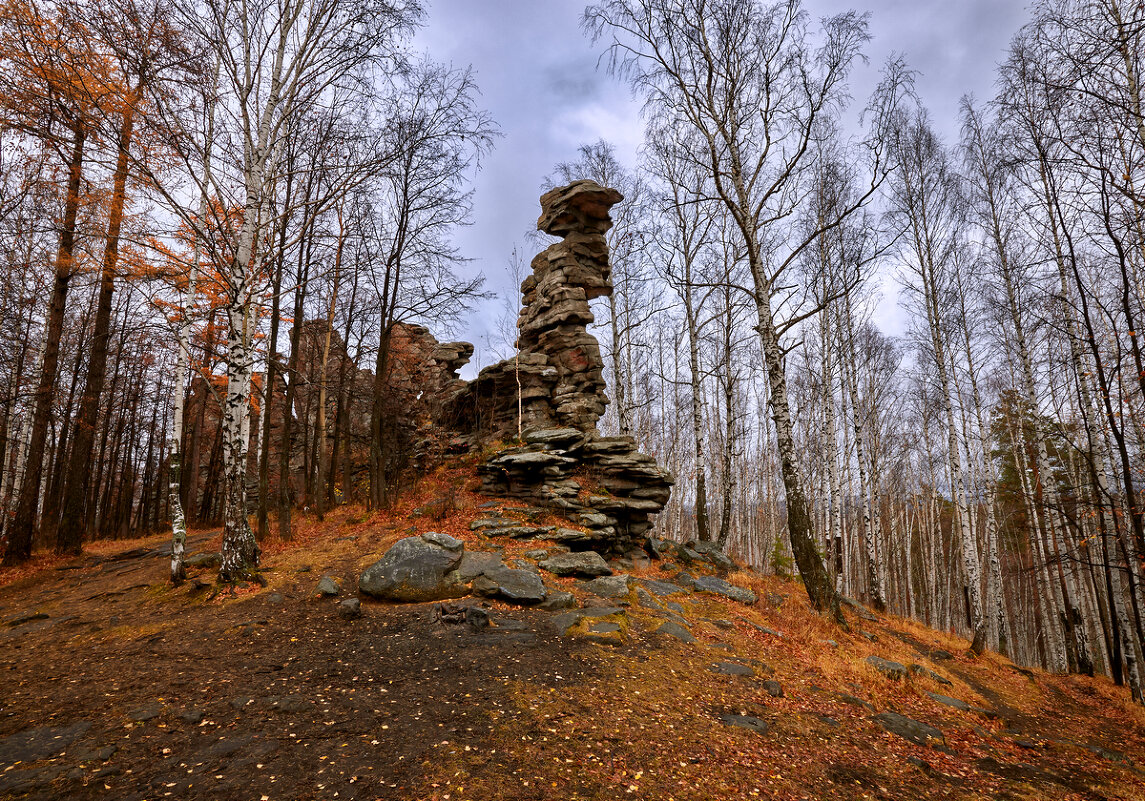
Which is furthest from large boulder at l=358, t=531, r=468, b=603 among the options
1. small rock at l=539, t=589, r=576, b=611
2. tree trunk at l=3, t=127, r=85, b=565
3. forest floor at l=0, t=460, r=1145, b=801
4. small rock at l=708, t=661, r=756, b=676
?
tree trunk at l=3, t=127, r=85, b=565

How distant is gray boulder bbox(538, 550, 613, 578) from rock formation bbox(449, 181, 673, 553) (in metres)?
1.15

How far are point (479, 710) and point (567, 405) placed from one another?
37.4 ft

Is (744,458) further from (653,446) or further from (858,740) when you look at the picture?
(858,740)

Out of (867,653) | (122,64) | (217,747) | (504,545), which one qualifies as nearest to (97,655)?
(217,747)

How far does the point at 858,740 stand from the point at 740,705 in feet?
3.78

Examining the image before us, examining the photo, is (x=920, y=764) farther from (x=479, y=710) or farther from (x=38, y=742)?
(x=38, y=742)

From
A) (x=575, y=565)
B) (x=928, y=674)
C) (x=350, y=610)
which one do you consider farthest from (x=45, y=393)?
(x=928, y=674)

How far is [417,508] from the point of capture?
41.9 feet

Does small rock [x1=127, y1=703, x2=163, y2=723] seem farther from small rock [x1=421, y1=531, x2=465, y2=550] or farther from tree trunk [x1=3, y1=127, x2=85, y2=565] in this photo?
tree trunk [x1=3, y1=127, x2=85, y2=565]

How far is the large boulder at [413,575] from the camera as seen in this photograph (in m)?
7.09

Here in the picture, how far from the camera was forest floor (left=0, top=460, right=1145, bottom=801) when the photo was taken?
10.3 feet

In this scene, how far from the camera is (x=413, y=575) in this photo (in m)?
7.25

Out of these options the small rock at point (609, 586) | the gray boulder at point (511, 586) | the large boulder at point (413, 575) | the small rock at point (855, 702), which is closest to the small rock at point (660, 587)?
the small rock at point (609, 586)

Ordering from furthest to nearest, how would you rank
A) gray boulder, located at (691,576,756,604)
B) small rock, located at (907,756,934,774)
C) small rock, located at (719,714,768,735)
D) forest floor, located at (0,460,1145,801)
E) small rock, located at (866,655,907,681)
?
gray boulder, located at (691,576,756,604), small rock, located at (866,655,907,681), small rock, located at (719,714,768,735), small rock, located at (907,756,934,774), forest floor, located at (0,460,1145,801)
